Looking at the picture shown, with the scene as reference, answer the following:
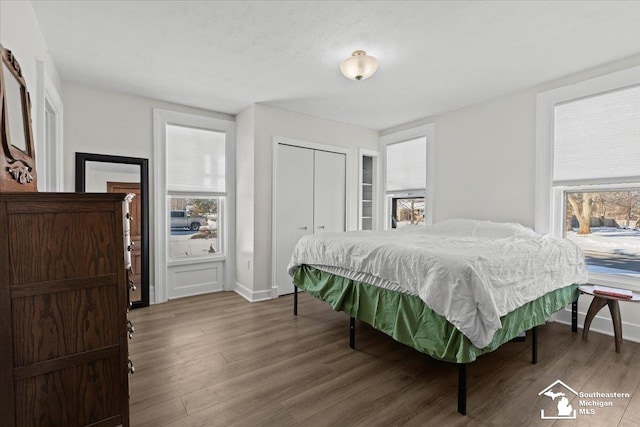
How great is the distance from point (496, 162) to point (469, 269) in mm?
2453

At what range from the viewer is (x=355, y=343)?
2619mm

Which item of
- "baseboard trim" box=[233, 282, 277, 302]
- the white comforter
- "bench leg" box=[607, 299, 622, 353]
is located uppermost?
the white comforter

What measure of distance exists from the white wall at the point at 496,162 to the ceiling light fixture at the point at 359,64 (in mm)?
1928

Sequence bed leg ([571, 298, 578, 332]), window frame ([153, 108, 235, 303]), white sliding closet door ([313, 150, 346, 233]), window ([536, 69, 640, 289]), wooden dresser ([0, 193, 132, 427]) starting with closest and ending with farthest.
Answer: wooden dresser ([0, 193, 132, 427]), window ([536, 69, 640, 289]), bed leg ([571, 298, 578, 332]), window frame ([153, 108, 235, 303]), white sliding closet door ([313, 150, 346, 233])

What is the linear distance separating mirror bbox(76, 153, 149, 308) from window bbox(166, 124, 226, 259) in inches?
12.3

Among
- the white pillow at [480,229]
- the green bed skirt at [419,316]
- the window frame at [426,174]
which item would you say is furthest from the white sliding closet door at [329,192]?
the green bed skirt at [419,316]

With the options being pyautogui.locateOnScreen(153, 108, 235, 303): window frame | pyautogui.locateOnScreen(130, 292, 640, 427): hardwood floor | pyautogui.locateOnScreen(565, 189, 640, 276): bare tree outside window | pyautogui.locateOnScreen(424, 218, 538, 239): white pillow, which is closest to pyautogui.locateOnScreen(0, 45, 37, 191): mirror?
pyautogui.locateOnScreen(130, 292, 640, 427): hardwood floor

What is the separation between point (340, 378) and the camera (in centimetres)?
207

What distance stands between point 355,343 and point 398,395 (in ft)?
2.50

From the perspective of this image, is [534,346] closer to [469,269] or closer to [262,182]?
[469,269]

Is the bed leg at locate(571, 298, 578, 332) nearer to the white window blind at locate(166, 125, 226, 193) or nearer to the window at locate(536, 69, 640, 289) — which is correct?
the window at locate(536, 69, 640, 289)

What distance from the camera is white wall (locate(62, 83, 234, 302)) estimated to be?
322cm

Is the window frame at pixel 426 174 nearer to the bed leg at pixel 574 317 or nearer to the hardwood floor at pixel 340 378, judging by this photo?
the bed leg at pixel 574 317

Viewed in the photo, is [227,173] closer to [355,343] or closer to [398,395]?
[355,343]
